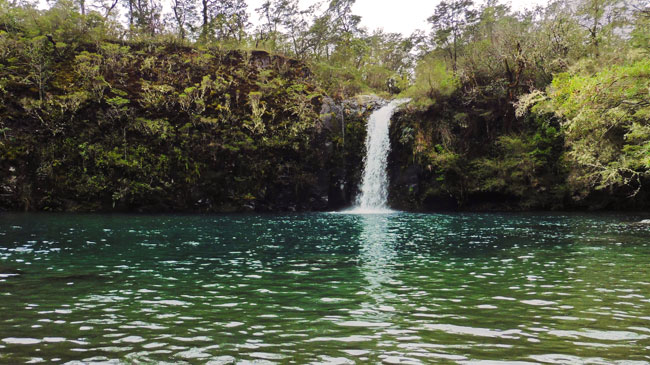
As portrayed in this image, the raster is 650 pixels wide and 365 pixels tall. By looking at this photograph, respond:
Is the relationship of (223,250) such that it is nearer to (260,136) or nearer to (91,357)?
(91,357)

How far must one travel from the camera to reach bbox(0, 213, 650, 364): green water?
480 centimetres

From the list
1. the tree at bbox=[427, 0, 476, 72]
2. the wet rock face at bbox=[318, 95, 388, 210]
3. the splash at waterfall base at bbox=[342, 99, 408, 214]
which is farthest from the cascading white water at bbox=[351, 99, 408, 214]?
the tree at bbox=[427, 0, 476, 72]

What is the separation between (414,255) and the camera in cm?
1220

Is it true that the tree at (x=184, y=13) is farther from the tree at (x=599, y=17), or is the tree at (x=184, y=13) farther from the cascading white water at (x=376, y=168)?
the tree at (x=599, y=17)

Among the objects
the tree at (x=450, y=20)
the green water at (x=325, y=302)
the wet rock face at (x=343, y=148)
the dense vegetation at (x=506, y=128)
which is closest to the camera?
the green water at (x=325, y=302)

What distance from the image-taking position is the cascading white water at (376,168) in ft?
114

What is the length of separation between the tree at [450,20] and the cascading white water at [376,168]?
31.5 feet

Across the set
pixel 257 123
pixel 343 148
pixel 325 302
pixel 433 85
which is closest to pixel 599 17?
pixel 433 85

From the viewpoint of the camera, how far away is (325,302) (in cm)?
710

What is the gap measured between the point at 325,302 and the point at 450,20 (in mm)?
40295

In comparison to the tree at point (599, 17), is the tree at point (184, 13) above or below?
above

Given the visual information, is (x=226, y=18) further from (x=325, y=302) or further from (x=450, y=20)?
(x=325, y=302)

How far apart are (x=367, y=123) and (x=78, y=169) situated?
22.7 metres

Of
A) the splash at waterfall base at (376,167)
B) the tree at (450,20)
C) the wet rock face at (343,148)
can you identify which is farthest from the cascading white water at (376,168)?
the tree at (450,20)
